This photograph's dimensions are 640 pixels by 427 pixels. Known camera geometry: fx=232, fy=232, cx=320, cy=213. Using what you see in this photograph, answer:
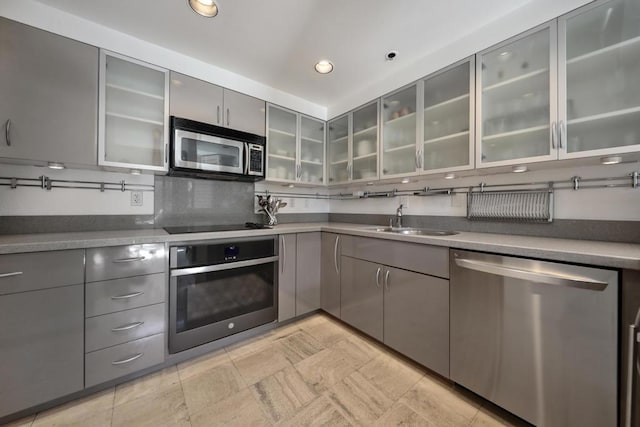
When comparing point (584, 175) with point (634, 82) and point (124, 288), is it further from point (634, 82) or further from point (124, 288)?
point (124, 288)

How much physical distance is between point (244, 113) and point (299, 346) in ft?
6.81

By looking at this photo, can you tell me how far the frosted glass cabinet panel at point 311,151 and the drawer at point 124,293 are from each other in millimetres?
1559

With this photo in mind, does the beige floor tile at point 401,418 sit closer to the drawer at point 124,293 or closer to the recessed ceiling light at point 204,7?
the drawer at point 124,293

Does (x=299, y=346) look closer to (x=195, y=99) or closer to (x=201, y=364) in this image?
(x=201, y=364)

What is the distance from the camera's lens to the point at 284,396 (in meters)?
1.37

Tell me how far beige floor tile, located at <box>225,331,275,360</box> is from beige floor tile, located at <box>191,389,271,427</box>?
0.42 metres

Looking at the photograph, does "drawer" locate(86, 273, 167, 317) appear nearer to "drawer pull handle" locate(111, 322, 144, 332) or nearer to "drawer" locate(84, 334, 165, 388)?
"drawer pull handle" locate(111, 322, 144, 332)

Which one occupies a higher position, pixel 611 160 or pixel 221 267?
pixel 611 160

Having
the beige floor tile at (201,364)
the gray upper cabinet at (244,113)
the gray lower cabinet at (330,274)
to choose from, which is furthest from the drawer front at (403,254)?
the gray upper cabinet at (244,113)

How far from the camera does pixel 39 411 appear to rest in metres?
1.23

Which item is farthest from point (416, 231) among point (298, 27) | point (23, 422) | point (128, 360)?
point (23, 422)

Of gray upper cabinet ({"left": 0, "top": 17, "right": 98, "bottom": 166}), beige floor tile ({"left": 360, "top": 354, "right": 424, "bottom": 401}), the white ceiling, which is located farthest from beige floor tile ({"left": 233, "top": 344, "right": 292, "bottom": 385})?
the white ceiling

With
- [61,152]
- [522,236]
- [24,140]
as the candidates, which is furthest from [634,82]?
[24,140]

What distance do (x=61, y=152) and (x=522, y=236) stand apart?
9.75ft
